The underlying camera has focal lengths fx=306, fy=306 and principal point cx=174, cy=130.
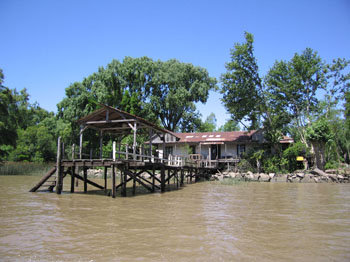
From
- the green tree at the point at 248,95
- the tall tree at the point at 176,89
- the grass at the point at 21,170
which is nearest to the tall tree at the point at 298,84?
the green tree at the point at 248,95

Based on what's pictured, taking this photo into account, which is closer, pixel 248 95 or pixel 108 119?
pixel 108 119

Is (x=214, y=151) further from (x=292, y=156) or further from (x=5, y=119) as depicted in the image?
(x=5, y=119)

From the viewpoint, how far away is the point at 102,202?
45.6ft

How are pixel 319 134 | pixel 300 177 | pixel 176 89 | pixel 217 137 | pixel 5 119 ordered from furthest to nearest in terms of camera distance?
pixel 176 89 → pixel 217 137 → pixel 5 119 → pixel 319 134 → pixel 300 177

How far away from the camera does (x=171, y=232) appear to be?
27.0ft

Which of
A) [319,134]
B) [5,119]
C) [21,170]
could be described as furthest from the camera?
[21,170]

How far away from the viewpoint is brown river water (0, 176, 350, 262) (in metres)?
6.43

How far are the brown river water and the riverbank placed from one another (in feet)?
51.1

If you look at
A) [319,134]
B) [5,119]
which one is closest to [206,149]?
[319,134]

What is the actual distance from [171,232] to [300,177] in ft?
75.5

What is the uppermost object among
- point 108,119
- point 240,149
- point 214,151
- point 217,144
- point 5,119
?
point 5,119

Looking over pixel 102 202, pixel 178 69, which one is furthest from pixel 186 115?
pixel 102 202

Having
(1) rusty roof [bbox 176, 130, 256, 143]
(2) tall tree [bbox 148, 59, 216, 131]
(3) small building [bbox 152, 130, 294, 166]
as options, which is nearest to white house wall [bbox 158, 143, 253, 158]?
(3) small building [bbox 152, 130, 294, 166]

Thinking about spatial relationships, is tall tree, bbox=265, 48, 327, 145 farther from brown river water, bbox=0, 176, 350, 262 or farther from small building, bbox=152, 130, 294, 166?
brown river water, bbox=0, 176, 350, 262
